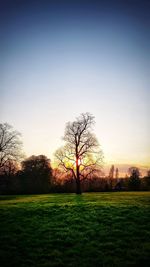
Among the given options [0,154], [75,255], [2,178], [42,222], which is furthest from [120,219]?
[2,178]

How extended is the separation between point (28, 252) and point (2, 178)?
193 feet

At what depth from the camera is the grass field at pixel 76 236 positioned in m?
12.0

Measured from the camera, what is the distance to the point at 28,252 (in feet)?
42.6

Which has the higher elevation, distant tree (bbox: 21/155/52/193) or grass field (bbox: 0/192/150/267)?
distant tree (bbox: 21/155/52/193)

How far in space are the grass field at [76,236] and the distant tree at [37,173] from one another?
52.3 meters

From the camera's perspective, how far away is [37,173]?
269 ft

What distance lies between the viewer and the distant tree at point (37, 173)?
7616 centimetres

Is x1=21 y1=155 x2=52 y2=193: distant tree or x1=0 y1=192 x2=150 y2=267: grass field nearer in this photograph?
x1=0 y1=192 x2=150 y2=267: grass field

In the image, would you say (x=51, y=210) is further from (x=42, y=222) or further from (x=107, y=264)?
(x=107, y=264)

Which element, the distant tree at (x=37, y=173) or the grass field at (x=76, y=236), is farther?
the distant tree at (x=37, y=173)

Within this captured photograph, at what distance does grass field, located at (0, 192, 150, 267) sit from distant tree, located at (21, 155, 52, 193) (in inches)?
2057

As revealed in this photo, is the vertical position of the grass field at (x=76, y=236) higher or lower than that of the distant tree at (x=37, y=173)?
lower

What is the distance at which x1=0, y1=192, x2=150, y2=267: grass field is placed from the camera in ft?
39.3

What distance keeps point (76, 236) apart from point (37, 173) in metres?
68.0
